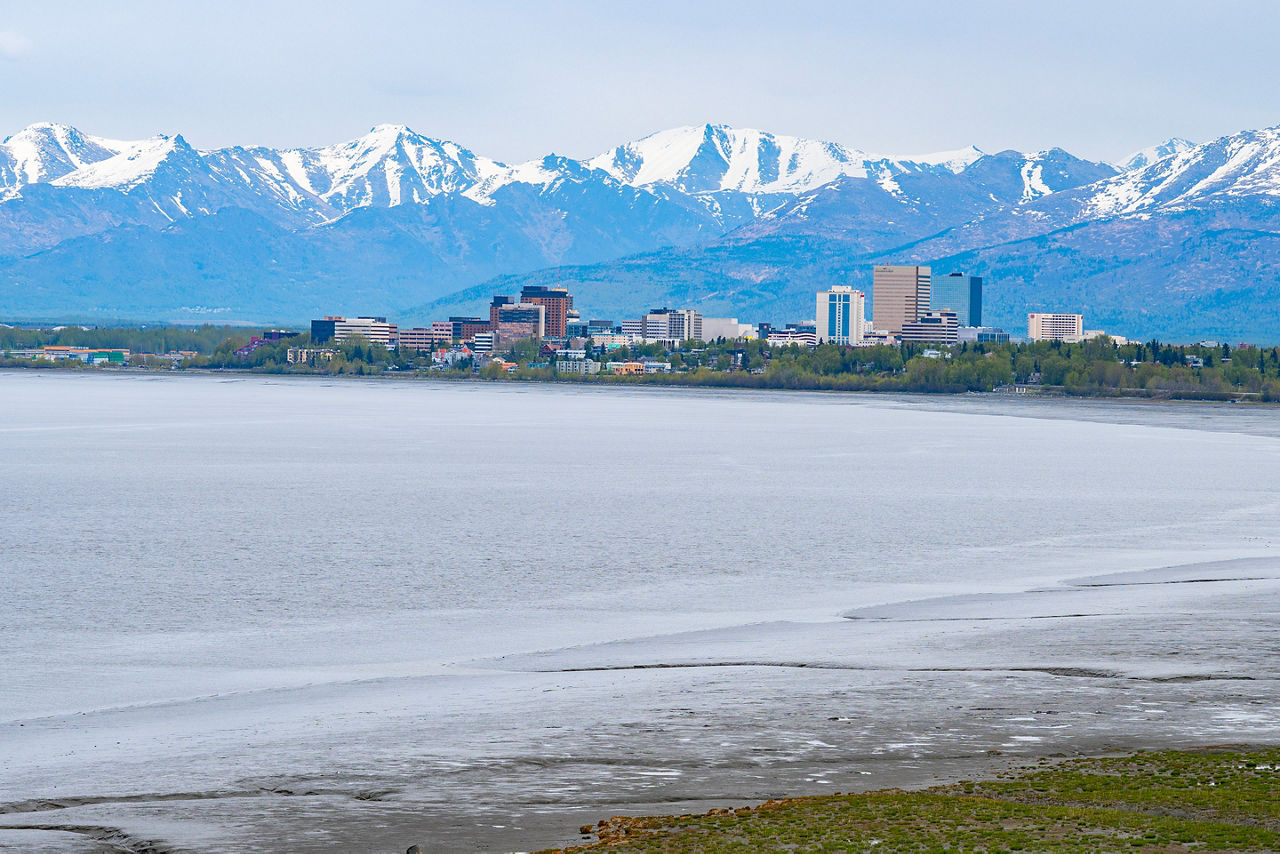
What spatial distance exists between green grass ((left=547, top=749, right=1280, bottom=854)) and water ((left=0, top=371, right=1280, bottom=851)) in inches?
43.1

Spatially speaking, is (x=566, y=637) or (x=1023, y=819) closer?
(x=1023, y=819)

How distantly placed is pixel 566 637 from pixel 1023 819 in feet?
52.0

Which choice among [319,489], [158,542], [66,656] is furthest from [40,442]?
[66,656]

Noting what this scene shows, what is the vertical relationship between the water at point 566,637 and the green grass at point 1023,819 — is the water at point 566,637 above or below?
below

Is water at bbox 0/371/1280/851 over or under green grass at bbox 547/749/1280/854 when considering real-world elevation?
under

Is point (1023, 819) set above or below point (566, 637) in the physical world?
above

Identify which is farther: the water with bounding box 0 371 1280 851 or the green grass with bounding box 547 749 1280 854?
the water with bounding box 0 371 1280 851

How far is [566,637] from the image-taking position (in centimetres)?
3180

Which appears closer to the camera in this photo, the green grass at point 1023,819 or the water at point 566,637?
the green grass at point 1023,819

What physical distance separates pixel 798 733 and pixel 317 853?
7.90 metres

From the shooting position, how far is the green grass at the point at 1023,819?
52.9 feet

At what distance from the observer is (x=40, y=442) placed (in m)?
95.6

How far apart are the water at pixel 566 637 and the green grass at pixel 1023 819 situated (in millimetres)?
1094

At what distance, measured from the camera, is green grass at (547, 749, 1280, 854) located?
16.1 m
